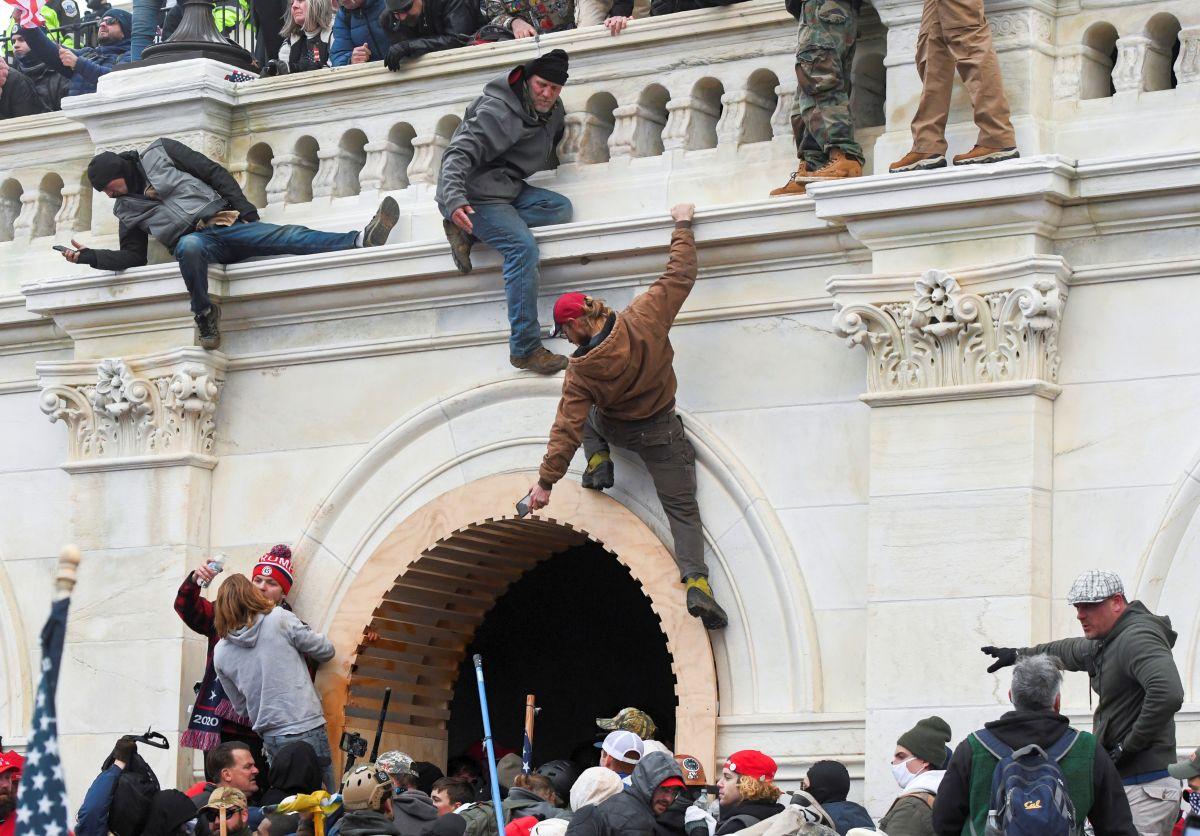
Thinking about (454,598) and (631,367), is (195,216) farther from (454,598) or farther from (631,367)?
(631,367)

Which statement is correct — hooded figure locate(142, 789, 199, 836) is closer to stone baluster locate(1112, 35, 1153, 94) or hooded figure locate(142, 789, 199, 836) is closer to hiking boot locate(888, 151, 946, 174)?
hiking boot locate(888, 151, 946, 174)

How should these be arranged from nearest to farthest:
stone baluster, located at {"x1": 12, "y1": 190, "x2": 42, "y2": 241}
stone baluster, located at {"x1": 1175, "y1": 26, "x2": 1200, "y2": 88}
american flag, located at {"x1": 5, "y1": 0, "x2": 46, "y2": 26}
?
stone baluster, located at {"x1": 1175, "y1": 26, "x2": 1200, "y2": 88}
stone baluster, located at {"x1": 12, "y1": 190, "x2": 42, "y2": 241}
american flag, located at {"x1": 5, "y1": 0, "x2": 46, "y2": 26}

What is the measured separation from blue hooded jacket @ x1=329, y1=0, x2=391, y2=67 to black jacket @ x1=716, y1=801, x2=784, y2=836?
5.85 meters

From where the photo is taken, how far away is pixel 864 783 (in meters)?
15.1

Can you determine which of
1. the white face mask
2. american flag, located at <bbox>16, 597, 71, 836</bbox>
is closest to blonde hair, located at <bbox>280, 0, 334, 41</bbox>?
the white face mask

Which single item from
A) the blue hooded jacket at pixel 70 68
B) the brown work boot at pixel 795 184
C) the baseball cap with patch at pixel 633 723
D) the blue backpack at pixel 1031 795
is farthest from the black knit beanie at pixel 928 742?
the blue hooded jacket at pixel 70 68

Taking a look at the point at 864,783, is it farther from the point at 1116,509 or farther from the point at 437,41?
the point at 437,41

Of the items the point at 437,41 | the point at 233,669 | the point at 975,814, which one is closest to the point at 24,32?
the point at 437,41

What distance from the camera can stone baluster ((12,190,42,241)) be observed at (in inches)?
739

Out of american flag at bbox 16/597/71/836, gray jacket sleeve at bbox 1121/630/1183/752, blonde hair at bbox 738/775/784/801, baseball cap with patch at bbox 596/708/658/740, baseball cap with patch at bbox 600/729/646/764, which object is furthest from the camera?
baseball cap with patch at bbox 596/708/658/740

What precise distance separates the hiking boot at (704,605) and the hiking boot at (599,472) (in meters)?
0.75

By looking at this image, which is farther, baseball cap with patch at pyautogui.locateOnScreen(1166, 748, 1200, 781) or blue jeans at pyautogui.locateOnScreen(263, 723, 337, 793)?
blue jeans at pyautogui.locateOnScreen(263, 723, 337, 793)

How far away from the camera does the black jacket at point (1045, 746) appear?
1175 cm

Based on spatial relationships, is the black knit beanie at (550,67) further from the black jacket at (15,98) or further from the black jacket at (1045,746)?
the black jacket at (1045,746)
